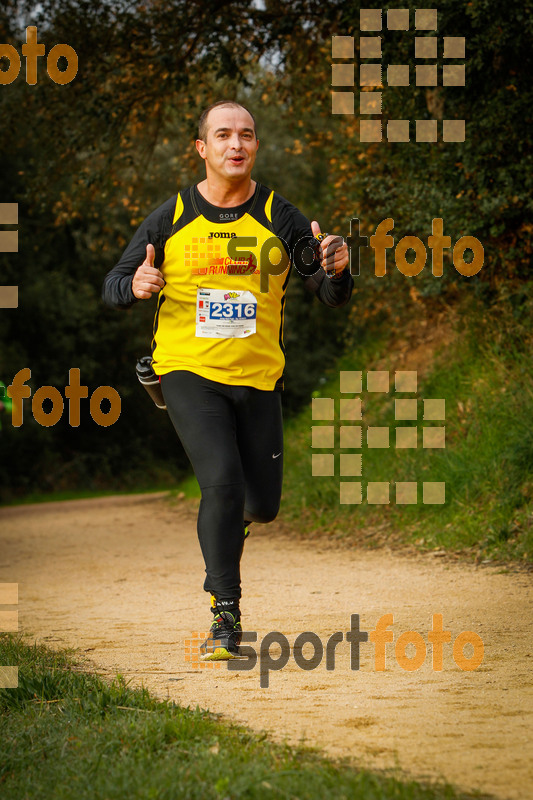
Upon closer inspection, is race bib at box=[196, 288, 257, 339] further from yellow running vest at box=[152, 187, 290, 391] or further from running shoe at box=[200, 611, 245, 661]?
running shoe at box=[200, 611, 245, 661]

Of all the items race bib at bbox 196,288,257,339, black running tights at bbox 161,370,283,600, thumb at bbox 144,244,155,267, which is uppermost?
thumb at bbox 144,244,155,267

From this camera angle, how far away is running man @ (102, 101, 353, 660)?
185 inches

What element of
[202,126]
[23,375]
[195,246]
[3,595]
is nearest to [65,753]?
[195,246]

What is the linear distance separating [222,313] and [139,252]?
0.53 metres

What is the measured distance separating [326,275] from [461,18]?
192 inches

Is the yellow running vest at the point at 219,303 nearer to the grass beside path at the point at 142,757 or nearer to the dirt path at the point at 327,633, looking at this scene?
the dirt path at the point at 327,633

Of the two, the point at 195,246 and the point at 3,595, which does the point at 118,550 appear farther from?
the point at 195,246

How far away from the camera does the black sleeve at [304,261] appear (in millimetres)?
4875

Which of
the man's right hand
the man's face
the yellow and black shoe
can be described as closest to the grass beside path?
the yellow and black shoe

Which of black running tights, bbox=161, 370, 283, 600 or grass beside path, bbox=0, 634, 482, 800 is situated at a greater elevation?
A: black running tights, bbox=161, 370, 283, 600

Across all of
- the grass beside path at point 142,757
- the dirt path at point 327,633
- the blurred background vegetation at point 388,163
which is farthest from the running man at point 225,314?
the blurred background vegetation at point 388,163

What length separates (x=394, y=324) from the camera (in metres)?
14.0

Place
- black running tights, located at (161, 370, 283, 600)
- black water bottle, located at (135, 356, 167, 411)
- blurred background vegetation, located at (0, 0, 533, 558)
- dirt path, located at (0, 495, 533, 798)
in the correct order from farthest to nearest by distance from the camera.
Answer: blurred background vegetation, located at (0, 0, 533, 558)
black water bottle, located at (135, 356, 167, 411)
black running tights, located at (161, 370, 283, 600)
dirt path, located at (0, 495, 533, 798)

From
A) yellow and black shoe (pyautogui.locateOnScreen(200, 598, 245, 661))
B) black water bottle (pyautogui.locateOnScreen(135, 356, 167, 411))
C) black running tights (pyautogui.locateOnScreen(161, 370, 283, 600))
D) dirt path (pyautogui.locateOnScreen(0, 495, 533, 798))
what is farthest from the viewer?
black water bottle (pyautogui.locateOnScreen(135, 356, 167, 411))
